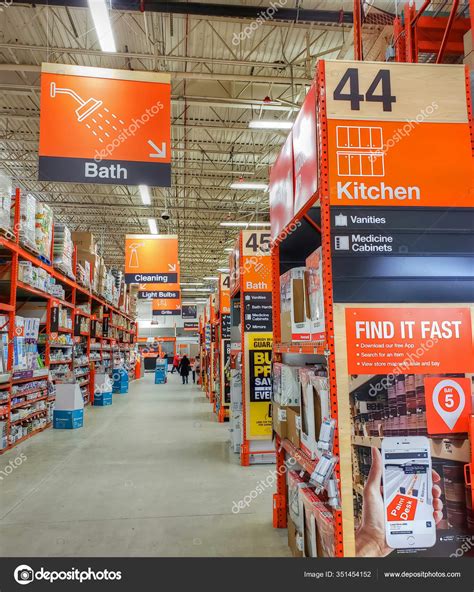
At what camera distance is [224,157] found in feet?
49.5

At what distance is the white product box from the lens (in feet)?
29.9

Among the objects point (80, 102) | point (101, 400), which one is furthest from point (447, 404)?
point (101, 400)

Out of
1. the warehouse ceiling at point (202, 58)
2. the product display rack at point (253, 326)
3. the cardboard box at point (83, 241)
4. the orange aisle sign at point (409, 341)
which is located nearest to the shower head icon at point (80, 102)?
the product display rack at point (253, 326)

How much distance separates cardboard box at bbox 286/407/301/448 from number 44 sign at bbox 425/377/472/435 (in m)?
1.08

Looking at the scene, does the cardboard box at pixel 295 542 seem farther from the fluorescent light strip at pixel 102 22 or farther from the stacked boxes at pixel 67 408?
the stacked boxes at pixel 67 408

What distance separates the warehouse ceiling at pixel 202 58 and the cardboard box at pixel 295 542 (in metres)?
3.71

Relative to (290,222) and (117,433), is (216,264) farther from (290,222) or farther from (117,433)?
(290,222)

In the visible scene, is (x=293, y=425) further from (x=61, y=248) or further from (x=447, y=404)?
(x=61, y=248)

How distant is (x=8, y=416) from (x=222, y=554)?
5157 mm

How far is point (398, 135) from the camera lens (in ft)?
8.33

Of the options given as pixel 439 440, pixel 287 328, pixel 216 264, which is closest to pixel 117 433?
pixel 287 328

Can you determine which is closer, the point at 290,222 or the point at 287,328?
the point at 290,222

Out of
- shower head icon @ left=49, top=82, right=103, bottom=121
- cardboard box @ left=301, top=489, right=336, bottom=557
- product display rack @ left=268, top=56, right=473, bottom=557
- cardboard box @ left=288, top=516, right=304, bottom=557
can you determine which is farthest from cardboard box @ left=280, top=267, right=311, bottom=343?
shower head icon @ left=49, top=82, right=103, bottom=121

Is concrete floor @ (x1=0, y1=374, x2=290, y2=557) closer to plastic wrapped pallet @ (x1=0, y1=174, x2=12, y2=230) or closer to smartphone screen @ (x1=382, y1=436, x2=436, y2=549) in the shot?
smartphone screen @ (x1=382, y1=436, x2=436, y2=549)
